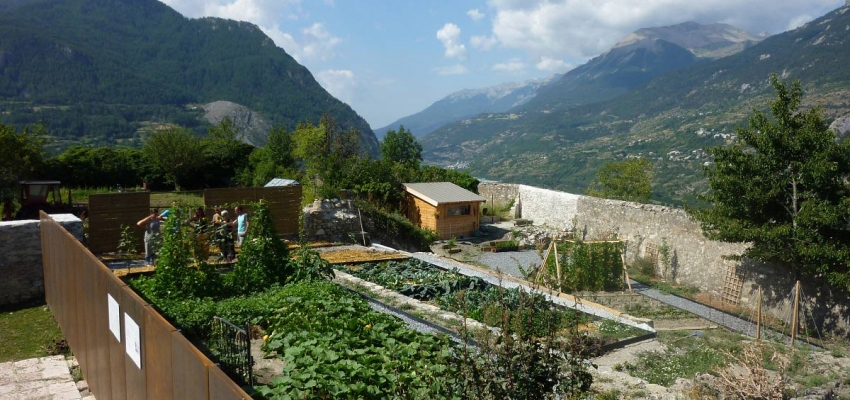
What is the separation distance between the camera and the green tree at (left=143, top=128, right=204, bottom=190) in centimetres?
3716

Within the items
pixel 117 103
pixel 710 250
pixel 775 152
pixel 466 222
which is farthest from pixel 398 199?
pixel 117 103

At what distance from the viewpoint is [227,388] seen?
2564mm

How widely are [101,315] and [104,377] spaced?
0.65 meters

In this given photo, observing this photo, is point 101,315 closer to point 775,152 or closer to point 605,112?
point 775,152

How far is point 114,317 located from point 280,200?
12.0 meters

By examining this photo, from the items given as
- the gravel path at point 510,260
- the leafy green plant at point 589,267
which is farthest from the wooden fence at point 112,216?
the leafy green plant at point 589,267

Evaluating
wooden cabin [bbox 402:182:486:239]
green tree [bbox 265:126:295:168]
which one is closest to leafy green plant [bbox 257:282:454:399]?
wooden cabin [bbox 402:182:486:239]

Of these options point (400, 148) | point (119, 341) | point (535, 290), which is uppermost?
point (400, 148)

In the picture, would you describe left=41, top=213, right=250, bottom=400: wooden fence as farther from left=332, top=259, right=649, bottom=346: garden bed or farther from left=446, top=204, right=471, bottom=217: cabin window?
left=446, top=204, right=471, bottom=217: cabin window

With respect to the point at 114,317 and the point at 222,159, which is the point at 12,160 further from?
the point at 114,317

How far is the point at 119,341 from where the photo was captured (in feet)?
15.8

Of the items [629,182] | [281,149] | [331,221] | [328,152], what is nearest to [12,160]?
[331,221]

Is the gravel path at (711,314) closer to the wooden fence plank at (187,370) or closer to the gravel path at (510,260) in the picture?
the gravel path at (510,260)

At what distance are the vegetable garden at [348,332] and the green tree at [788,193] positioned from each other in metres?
6.57
